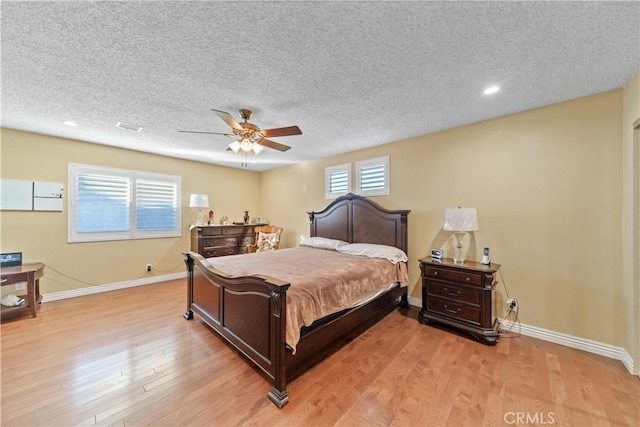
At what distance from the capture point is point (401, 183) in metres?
3.78

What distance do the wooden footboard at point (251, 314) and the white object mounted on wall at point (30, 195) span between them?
2.77 metres

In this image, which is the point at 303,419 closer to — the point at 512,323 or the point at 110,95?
the point at 512,323

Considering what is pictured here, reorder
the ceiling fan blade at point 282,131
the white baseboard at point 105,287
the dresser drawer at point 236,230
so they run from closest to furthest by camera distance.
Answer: the ceiling fan blade at point 282,131 → the white baseboard at point 105,287 → the dresser drawer at point 236,230

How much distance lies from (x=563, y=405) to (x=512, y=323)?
124 cm

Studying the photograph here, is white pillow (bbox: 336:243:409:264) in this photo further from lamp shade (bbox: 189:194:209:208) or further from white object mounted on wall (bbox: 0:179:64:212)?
white object mounted on wall (bbox: 0:179:64:212)

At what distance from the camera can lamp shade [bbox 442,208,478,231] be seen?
2.75 m

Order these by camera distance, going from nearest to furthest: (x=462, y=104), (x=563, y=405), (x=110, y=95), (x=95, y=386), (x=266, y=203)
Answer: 1. (x=563, y=405)
2. (x=95, y=386)
3. (x=110, y=95)
4. (x=462, y=104)
5. (x=266, y=203)

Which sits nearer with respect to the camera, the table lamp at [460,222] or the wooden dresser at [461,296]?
the wooden dresser at [461,296]

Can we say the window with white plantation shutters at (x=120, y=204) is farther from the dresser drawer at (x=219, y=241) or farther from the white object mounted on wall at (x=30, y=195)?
the dresser drawer at (x=219, y=241)

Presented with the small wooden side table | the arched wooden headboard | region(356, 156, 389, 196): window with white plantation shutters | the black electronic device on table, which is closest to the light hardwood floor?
the small wooden side table

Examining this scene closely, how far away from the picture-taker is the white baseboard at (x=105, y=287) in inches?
143

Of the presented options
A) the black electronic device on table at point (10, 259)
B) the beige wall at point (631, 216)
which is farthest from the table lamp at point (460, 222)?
the black electronic device on table at point (10, 259)

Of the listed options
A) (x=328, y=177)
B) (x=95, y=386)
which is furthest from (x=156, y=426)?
(x=328, y=177)

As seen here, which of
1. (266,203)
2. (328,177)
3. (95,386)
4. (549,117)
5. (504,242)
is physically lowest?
(95,386)
